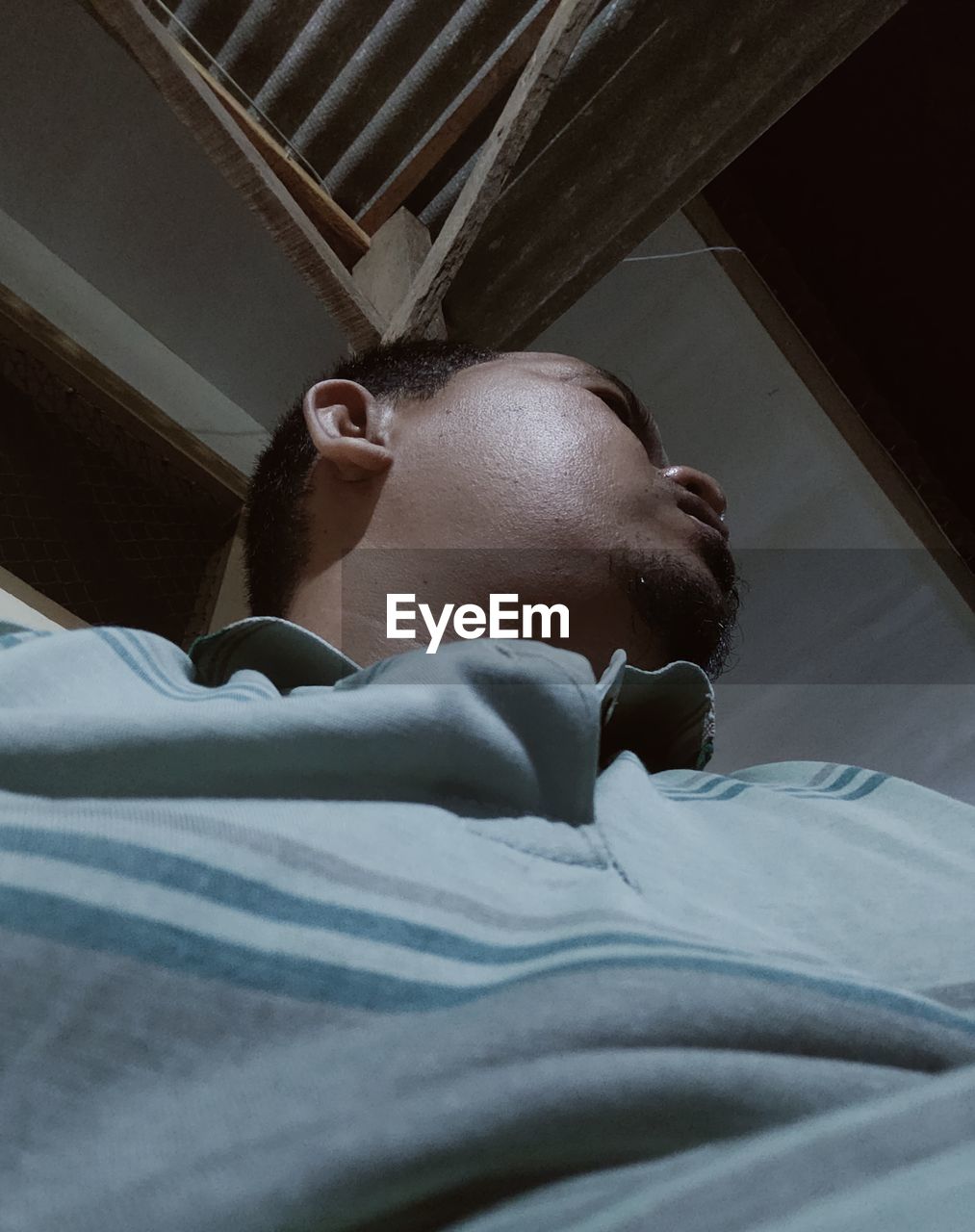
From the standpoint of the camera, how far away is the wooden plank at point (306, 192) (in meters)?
1.76

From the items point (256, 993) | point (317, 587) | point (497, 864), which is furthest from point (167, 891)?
point (317, 587)

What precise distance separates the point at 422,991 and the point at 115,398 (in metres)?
1.64

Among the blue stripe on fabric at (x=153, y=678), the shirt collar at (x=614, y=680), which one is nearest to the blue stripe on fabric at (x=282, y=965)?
the blue stripe on fabric at (x=153, y=678)

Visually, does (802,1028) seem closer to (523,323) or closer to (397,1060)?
(397,1060)

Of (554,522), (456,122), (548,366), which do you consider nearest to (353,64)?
(456,122)

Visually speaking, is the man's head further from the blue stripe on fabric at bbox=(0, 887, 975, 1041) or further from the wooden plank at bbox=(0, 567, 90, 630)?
the blue stripe on fabric at bbox=(0, 887, 975, 1041)

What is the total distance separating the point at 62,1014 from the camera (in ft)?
1.18

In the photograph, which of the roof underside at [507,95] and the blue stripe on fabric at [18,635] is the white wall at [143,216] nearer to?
the roof underside at [507,95]

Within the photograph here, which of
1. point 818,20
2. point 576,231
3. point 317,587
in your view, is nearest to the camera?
point 317,587

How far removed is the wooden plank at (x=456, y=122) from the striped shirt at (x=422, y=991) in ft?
4.96

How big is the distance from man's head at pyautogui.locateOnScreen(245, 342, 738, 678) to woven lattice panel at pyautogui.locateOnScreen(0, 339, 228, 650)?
0.48 metres

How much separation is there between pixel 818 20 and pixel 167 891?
1594 millimetres

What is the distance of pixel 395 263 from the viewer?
5.85ft

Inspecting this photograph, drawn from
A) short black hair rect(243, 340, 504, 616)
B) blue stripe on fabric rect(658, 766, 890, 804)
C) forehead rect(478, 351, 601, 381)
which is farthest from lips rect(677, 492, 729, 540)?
blue stripe on fabric rect(658, 766, 890, 804)
